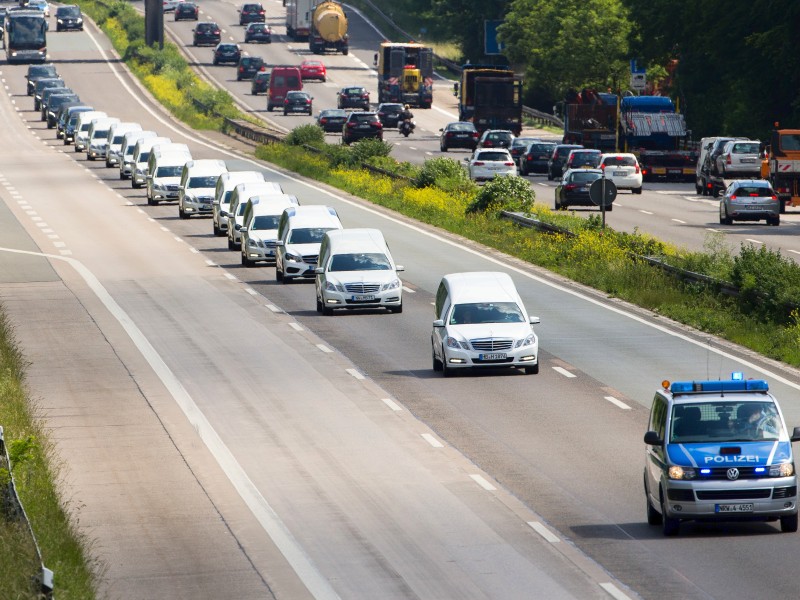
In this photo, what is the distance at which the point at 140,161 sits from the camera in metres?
75.6

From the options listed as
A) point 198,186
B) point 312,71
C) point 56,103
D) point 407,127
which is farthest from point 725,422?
point 312,71

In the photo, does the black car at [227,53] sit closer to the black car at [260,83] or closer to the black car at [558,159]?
the black car at [260,83]

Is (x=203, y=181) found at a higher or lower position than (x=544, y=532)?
lower

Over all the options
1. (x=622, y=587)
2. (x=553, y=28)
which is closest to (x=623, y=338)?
(x=622, y=587)

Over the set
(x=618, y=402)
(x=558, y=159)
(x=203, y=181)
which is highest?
(x=618, y=402)

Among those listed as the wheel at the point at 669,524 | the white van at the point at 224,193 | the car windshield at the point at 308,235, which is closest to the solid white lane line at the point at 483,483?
the wheel at the point at 669,524

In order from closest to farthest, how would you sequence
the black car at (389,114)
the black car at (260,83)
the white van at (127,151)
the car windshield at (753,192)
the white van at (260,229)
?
the white van at (260,229)
the car windshield at (753,192)
the white van at (127,151)
the black car at (389,114)
the black car at (260,83)

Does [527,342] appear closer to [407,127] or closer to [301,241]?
[301,241]

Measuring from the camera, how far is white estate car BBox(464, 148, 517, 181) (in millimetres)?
75062

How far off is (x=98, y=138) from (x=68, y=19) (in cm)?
6884

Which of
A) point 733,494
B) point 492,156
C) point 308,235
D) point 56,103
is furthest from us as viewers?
point 56,103

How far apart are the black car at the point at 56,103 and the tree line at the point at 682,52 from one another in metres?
29.2

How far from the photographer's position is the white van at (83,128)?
298ft

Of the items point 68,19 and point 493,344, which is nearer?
point 493,344
